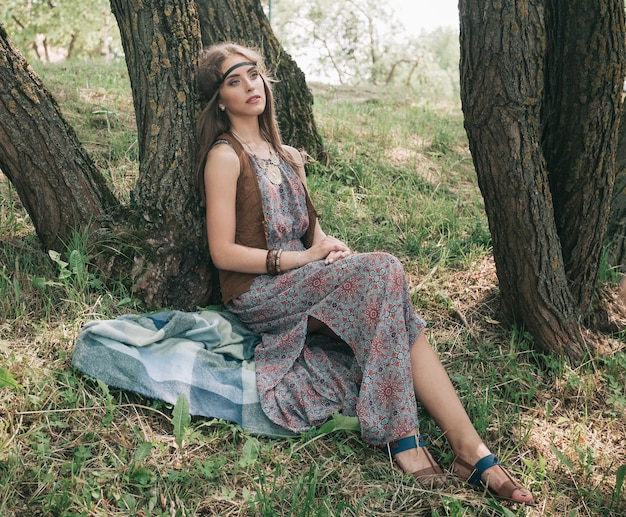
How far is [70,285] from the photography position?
2.88m

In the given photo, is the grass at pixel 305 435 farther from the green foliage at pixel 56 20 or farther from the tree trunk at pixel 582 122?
the green foliage at pixel 56 20

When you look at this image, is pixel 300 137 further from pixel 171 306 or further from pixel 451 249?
pixel 171 306

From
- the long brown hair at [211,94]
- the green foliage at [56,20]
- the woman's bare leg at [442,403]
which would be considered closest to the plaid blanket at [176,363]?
the woman's bare leg at [442,403]

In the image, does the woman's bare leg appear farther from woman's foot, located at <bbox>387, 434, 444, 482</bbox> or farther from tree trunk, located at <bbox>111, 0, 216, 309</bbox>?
tree trunk, located at <bbox>111, 0, 216, 309</bbox>

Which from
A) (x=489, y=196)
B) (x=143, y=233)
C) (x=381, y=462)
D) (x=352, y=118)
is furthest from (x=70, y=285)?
(x=352, y=118)

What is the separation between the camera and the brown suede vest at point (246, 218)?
2928mm

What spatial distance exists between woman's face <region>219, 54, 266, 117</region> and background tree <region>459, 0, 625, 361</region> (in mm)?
915

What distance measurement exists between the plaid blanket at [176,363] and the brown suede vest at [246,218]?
0.75 ft

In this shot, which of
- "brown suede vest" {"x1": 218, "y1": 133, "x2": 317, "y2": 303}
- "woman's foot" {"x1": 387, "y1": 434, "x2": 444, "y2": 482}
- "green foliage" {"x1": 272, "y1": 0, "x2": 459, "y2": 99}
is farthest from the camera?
"green foliage" {"x1": 272, "y1": 0, "x2": 459, "y2": 99}

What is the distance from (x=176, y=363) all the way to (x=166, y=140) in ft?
3.47

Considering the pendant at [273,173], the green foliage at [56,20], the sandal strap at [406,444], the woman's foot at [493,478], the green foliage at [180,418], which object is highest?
the green foliage at [56,20]

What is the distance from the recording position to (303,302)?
2.77 meters

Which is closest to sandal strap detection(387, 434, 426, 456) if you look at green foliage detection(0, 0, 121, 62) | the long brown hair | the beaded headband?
the long brown hair

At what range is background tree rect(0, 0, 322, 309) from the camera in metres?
2.95
